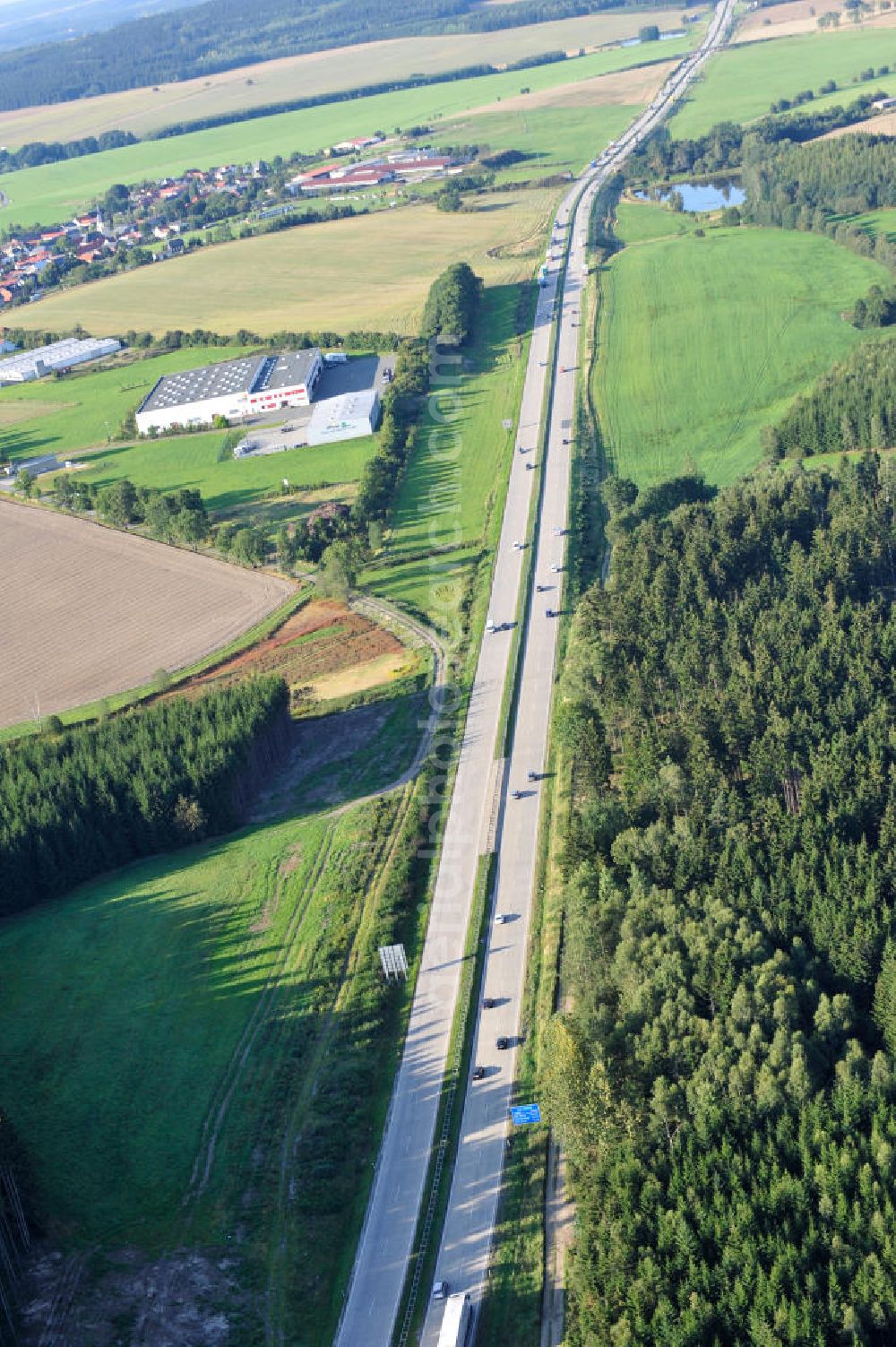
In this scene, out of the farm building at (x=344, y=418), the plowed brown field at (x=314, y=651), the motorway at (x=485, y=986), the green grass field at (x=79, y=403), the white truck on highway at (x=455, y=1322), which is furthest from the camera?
the green grass field at (x=79, y=403)

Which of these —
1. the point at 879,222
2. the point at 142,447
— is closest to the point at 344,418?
the point at 142,447

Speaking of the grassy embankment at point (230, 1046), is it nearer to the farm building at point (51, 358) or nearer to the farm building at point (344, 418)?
the farm building at point (344, 418)

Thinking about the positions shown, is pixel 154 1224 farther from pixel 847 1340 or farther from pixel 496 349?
pixel 496 349

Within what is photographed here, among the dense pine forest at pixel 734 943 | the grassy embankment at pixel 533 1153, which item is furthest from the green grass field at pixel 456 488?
the dense pine forest at pixel 734 943

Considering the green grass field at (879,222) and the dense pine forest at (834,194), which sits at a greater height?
the dense pine forest at (834,194)

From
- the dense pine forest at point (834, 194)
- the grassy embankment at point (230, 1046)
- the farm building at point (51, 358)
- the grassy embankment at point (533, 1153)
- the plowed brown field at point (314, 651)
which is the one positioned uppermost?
the farm building at point (51, 358)

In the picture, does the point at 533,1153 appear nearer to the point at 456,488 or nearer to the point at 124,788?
the point at 124,788

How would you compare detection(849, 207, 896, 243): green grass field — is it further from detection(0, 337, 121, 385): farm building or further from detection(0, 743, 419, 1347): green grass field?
detection(0, 743, 419, 1347): green grass field
